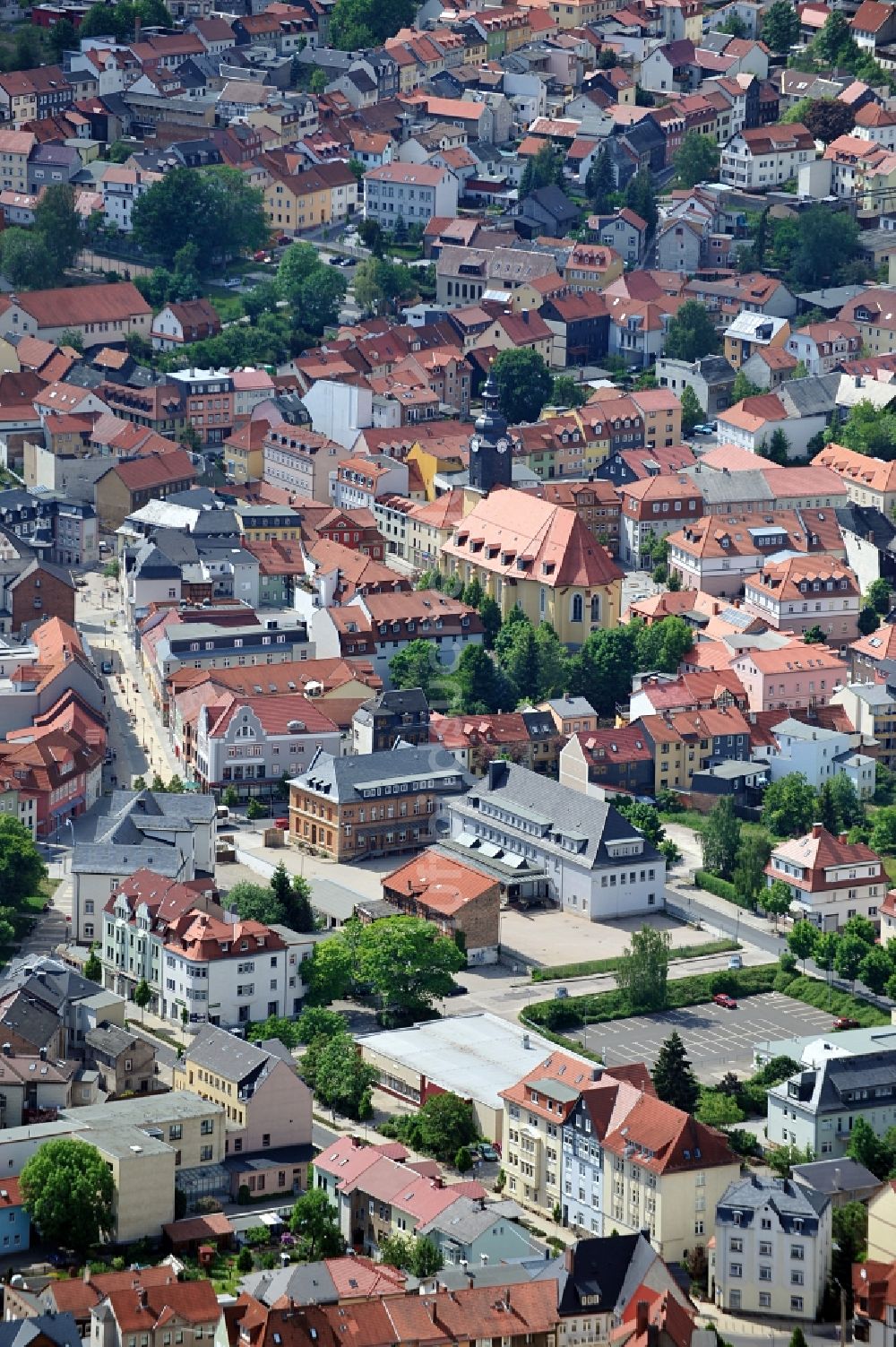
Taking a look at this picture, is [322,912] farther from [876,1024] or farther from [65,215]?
[65,215]

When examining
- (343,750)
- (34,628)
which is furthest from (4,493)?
(343,750)

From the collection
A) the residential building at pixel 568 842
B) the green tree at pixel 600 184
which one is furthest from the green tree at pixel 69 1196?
the green tree at pixel 600 184

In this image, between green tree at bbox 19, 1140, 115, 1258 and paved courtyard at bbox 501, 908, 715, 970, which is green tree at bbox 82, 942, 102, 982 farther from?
green tree at bbox 19, 1140, 115, 1258

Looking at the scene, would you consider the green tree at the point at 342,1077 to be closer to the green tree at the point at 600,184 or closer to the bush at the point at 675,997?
the bush at the point at 675,997

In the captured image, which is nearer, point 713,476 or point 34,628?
point 34,628

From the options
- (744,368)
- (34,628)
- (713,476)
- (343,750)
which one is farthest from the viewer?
(744,368)

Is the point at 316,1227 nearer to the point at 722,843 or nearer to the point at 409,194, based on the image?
the point at 722,843
